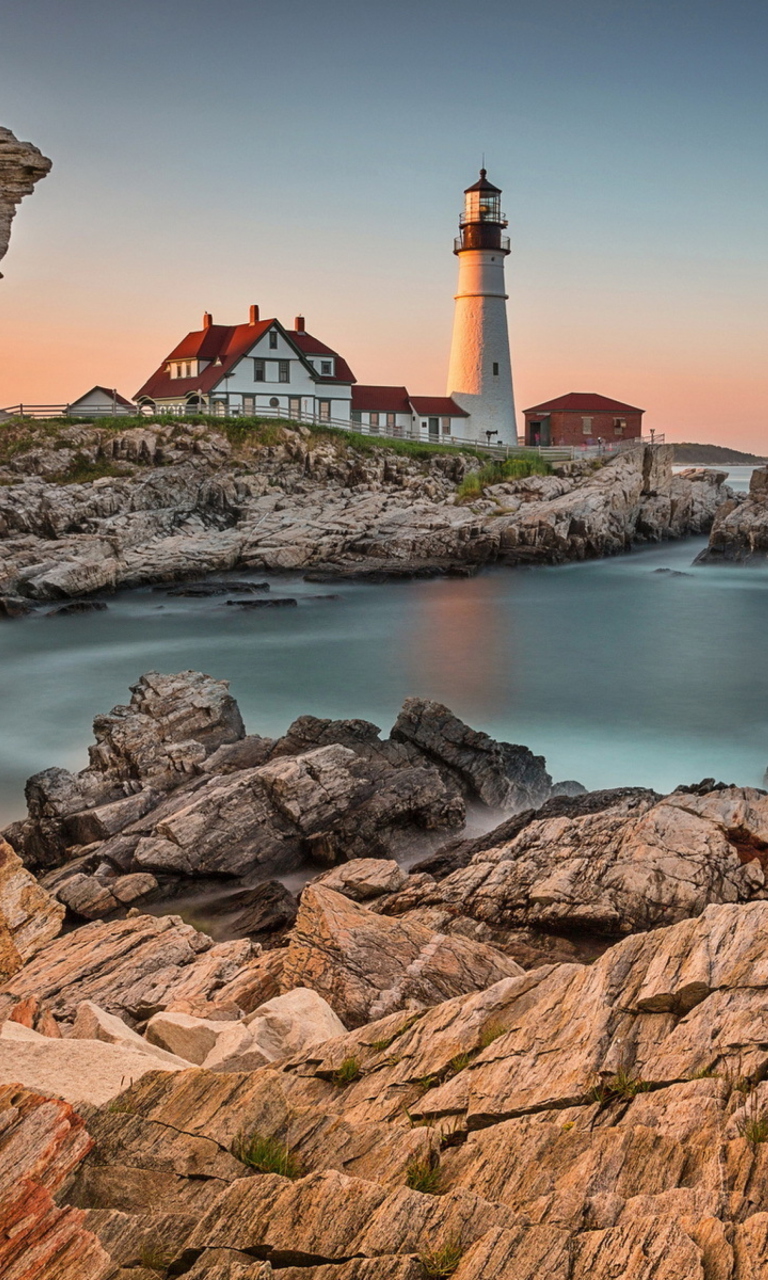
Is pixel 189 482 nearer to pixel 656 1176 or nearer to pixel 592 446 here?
pixel 592 446

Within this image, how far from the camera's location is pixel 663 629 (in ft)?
92.6

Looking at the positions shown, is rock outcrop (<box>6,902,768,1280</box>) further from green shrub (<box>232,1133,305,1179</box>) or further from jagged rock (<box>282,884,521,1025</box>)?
jagged rock (<box>282,884,521,1025</box>)

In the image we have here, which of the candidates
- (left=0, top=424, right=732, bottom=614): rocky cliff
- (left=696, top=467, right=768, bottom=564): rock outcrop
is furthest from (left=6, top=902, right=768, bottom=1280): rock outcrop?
(left=696, top=467, right=768, bottom=564): rock outcrop

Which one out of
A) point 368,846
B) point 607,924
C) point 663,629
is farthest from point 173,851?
point 663,629

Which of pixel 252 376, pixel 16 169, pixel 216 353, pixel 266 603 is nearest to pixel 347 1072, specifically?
pixel 16 169

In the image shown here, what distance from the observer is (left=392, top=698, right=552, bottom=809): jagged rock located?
478 inches

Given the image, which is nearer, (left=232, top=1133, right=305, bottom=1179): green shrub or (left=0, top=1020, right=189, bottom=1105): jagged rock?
(left=232, top=1133, right=305, bottom=1179): green shrub

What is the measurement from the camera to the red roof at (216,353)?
50.4m

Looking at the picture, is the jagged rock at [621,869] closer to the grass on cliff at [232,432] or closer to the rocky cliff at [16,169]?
the rocky cliff at [16,169]

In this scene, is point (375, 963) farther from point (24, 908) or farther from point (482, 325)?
point (482, 325)

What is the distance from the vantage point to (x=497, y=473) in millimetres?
47250

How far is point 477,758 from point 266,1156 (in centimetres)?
876

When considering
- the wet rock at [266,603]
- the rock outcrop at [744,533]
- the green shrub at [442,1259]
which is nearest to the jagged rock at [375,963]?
the green shrub at [442,1259]

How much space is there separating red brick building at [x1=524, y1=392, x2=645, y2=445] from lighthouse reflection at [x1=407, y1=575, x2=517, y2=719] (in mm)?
24631
